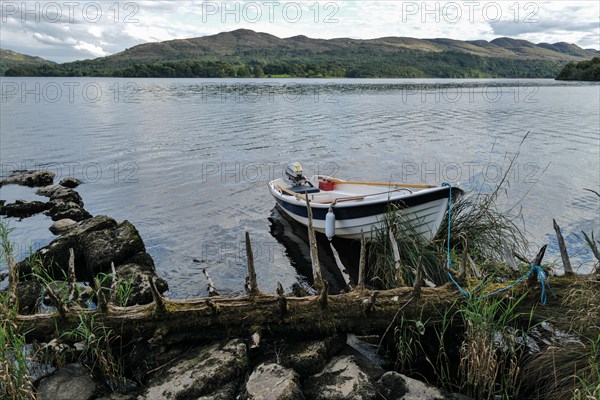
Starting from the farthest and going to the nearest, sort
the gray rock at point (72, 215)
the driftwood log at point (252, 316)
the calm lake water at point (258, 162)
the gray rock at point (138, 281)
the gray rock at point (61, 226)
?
the gray rock at point (72, 215), the gray rock at point (61, 226), the calm lake water at point (258, 162), the gray rock at point (138, 281), the driftwood log at point (252, 316)

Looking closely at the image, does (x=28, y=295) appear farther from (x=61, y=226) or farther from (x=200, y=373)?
(x=61, y=226)

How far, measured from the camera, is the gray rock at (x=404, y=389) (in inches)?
235

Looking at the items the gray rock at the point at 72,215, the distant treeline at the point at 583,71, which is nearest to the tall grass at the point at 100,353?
the gray rock at the point at 72,215

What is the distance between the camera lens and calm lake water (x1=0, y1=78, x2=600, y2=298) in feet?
47.7

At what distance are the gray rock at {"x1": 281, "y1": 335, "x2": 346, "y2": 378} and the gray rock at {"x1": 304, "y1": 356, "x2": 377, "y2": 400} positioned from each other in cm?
12

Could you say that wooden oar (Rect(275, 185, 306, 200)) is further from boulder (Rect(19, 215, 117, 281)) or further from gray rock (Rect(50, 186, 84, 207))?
gray rock (Rect(50, 186, 84, 207))

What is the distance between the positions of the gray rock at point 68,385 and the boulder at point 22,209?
13136mm

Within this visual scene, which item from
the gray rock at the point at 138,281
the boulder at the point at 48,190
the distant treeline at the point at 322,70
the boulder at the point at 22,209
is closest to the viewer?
the gray rock at the point at 138,281

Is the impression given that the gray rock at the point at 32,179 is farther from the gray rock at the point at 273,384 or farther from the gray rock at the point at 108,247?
the gray rock at the point at 273,384

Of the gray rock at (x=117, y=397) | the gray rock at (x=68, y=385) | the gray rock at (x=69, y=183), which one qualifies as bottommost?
the gray rock at (x=117, y=397)

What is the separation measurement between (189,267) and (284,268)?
259 cm

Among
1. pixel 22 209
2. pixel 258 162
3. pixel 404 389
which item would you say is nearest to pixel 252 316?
pixel 404 389

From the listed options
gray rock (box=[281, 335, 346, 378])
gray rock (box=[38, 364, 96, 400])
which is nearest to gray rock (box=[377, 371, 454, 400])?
gray rock (box=[281, 335, 346, 378])

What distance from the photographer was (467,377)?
20.8 feet
